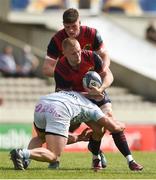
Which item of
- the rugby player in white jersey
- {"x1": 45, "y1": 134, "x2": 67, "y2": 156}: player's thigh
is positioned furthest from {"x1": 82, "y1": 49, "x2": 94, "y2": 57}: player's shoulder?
{"x1": 45, "y1": 134, "x2": 67, "y2": 156}: player's thigh

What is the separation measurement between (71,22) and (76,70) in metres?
0.63

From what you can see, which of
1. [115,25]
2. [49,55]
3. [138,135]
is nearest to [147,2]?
[115,25]

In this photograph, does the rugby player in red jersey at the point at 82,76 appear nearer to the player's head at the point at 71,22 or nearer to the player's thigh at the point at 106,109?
the player's thigh at the point at 106,109

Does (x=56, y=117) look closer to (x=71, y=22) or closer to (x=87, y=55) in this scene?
(x=87, y=55)

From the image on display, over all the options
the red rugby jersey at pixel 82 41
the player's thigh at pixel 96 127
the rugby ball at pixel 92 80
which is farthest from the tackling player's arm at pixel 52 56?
the player's thigh at pixel 96 127

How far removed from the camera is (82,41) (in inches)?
478

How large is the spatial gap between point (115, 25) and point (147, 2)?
190 centimetres

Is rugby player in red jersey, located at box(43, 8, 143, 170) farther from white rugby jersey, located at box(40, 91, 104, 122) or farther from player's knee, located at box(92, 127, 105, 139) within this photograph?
white rugby jersey, located at box(40, 91, 104, 122)

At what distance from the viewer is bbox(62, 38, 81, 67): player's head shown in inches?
434

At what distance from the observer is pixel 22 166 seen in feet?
35.9

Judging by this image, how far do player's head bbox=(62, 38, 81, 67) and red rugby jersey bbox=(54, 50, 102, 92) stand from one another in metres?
0.25

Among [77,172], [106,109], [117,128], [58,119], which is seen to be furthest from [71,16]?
[77,172]

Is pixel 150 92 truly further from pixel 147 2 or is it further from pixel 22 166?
pixel 22 166

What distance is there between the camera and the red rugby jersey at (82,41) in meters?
12.1
